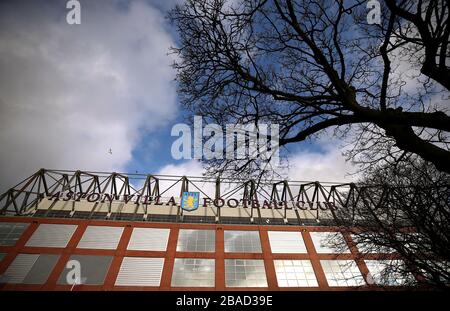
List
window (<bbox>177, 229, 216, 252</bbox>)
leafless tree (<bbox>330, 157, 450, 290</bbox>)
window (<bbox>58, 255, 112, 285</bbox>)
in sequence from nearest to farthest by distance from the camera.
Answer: leafless tree (<bbox>330, 157, 450, 290</bbox>), window (<bbox>58, 255, 112, 285</bbox>), window (<bbox>177, 229, 216, 252</bbox>)

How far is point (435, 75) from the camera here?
5.06m

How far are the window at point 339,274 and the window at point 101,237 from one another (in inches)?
901

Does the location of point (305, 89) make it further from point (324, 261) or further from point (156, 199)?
point (156, 199)

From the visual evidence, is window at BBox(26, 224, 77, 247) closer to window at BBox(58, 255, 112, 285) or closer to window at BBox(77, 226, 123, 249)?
window at BBox(77, 226, 123, 249)

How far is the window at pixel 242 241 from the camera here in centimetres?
2764

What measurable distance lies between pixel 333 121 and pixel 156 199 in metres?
31.3

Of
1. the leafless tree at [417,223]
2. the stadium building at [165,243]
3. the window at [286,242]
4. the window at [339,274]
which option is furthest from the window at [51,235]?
the leafless tree at [417,223]

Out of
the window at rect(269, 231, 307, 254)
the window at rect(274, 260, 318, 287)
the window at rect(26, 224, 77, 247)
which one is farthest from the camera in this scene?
the window at rect(269, 231, 307, 254)

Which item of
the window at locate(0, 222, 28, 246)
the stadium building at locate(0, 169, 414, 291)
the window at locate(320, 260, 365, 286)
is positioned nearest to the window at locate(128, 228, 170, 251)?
the stadium building at locate(0, 169, 414, 291)

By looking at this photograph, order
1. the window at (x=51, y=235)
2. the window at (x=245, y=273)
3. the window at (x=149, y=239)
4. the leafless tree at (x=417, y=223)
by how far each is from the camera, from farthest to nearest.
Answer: the window at (x=149, y=239), the window at (x=51, y=235), the window at (x=245, y=273), the leafless tree at (x=417, y=223)

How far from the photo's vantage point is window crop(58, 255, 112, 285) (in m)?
23.3

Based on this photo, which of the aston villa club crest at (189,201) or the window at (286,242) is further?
the aston villa club crest at (189,201)

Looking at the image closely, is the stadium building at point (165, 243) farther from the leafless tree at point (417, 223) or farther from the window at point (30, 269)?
the leafless tree at point (417, 223)

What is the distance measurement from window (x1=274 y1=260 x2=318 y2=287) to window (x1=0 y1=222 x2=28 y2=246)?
2855 centimetres
